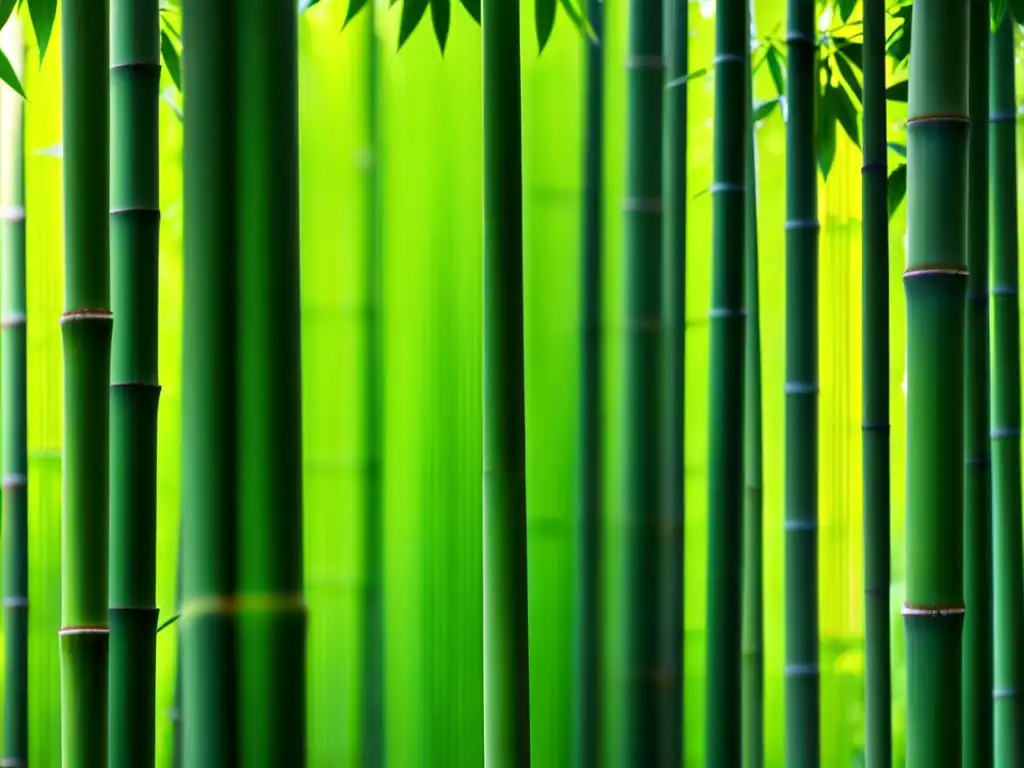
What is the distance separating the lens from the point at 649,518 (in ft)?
3.22

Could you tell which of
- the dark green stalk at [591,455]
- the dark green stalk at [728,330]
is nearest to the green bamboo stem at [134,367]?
the dark green stalk at [591,455]

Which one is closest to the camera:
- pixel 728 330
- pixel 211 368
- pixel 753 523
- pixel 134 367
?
pixel 211 368

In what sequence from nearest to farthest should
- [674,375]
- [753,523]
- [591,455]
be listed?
1. [591,455]
2. [674,375]
3. [753,523]

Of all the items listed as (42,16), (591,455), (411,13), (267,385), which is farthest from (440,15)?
(267,385)

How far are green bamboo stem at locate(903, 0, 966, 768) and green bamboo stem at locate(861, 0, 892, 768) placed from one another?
0.33 m

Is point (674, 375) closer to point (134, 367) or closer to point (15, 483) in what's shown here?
point (134, 367)

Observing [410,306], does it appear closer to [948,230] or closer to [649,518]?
[649,518]

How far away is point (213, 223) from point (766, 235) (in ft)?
6.91

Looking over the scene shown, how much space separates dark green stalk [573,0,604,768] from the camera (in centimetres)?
104

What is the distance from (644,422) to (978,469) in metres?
0.41

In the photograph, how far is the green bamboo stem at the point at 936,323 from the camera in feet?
2.73

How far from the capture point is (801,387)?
4.45 feet

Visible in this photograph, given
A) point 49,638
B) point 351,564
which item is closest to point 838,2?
point 351,564

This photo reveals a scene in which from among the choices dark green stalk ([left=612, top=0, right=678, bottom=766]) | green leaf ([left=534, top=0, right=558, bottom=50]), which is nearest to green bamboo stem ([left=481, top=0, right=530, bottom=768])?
dark green stalk ([left=612, top=0, right=678, bottom=766])
